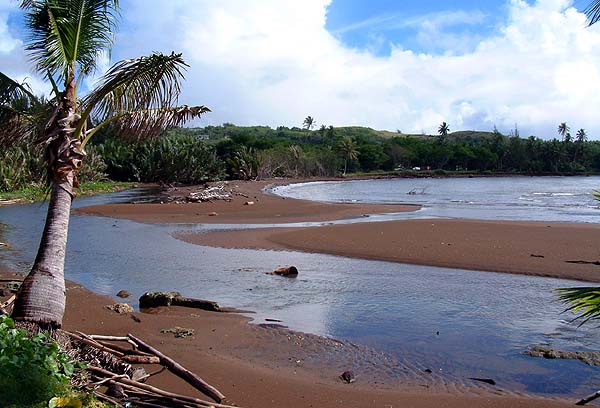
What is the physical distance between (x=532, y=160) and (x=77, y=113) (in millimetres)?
116977

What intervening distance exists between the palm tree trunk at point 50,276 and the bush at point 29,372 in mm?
1883

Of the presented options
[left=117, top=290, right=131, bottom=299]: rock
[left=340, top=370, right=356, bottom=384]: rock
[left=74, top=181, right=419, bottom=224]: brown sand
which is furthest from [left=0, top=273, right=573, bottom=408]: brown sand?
[left=74, top=181, right=419, bottom=224]: brown sand

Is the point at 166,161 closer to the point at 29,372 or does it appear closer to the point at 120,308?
the point at 120,308

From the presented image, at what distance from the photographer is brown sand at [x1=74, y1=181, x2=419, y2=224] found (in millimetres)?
27359

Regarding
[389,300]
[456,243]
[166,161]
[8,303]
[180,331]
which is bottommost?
[389,300]

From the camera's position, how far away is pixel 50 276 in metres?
7.21

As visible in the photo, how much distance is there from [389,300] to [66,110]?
21.3 feet

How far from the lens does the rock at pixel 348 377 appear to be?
6904 mm

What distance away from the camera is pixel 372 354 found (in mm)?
8039

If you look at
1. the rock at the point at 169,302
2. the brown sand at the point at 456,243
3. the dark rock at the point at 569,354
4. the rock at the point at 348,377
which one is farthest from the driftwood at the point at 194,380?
the brown sand at the point at 456,243

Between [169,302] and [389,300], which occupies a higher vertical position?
[169,302]

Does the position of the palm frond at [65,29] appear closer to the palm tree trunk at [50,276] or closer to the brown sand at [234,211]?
the palm tree trunk at [50,276]

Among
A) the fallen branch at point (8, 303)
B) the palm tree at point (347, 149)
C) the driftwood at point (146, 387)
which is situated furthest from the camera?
the palm tree at point (347, 149)

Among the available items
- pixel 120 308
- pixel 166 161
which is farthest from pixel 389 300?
pixel 166 161
